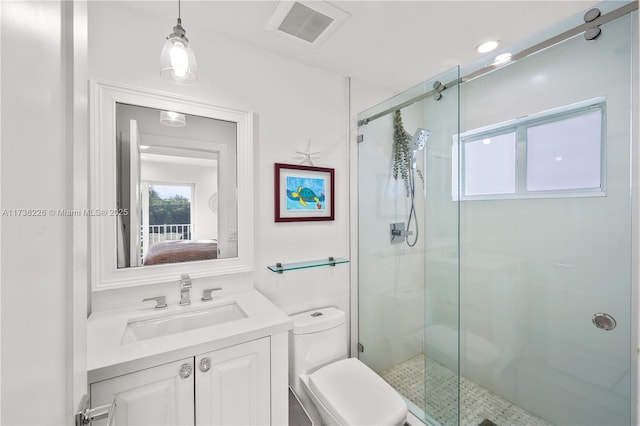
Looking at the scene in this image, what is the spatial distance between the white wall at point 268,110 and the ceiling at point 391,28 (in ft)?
0.26

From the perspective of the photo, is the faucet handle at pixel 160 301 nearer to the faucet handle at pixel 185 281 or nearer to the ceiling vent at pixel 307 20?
the faucet handle at pixel 185 281

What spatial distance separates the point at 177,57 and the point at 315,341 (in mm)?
1567

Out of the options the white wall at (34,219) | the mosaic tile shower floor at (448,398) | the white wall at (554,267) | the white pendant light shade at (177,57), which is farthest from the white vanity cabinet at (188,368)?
the white wall at (554,267)

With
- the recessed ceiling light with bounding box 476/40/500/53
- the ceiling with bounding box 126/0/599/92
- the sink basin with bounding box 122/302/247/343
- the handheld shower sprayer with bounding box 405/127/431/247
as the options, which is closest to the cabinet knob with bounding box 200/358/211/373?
the sink basin with bounding box 122/302/247/343

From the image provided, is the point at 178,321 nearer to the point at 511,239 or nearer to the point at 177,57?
the point at 177,57

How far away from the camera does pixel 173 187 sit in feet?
4.85

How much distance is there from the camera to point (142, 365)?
0.96 metres

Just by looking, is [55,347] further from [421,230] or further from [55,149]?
[421,230]

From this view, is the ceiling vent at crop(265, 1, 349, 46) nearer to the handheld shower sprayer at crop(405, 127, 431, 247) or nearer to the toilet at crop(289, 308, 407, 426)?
the handheld shower sprayer at crop(405, 127, 431, 247)

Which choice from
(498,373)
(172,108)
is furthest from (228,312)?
(498,373)

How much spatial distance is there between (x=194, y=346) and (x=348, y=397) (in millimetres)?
840

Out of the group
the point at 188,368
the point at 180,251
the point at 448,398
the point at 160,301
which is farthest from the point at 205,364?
the point at 448,398

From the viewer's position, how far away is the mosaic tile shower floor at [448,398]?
155cm

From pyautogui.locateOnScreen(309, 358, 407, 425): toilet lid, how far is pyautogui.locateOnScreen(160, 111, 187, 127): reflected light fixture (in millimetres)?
1586
